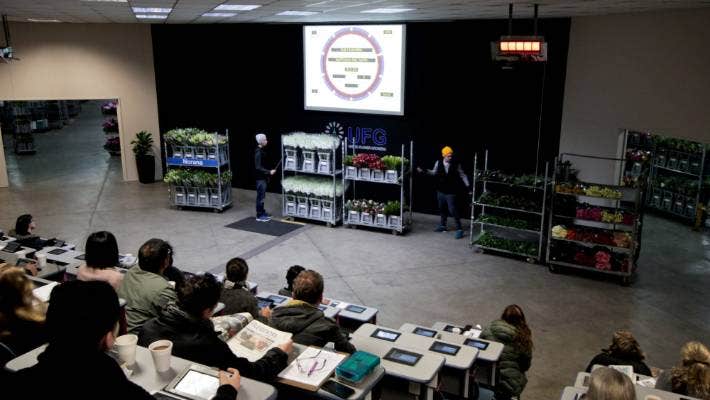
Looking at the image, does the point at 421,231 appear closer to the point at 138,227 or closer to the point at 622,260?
the point at 622,260

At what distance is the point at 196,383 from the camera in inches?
103

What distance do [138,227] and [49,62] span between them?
5.36m

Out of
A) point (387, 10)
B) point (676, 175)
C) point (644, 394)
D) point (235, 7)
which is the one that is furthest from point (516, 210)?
point (644, 394)

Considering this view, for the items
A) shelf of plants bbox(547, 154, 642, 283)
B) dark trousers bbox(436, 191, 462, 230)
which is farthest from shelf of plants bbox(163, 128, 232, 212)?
shelf of plants bbox(547, 154, 642, 283)

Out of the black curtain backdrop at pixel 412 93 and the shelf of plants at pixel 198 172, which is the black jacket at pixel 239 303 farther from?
the shelf of plants at pixel 198 172

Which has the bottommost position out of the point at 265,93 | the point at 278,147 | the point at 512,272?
the point at 512,272

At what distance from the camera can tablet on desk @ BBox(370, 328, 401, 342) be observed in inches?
149

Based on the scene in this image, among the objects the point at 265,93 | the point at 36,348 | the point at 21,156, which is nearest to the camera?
the point at 36,348

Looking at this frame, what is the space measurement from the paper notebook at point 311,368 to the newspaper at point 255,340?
154 mm

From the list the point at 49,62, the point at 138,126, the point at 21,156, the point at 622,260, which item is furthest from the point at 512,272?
the point at 21,156

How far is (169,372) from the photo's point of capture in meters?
2.74

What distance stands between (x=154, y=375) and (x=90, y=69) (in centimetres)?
1224

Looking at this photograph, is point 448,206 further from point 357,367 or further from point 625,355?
point 357,367

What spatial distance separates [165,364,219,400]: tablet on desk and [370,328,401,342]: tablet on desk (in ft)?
4.44
